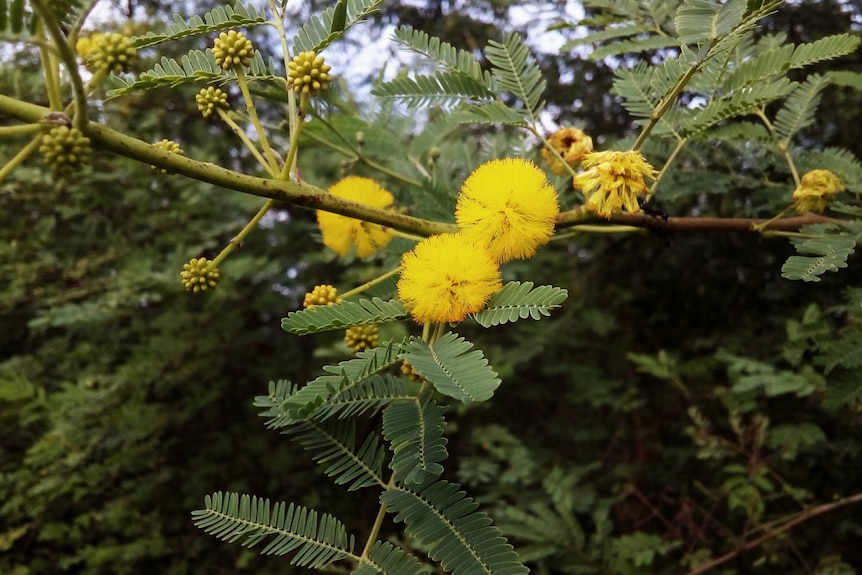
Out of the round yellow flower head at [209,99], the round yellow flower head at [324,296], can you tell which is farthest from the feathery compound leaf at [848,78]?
the round yellow flower head at [209,99]

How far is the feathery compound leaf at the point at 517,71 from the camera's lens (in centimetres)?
153

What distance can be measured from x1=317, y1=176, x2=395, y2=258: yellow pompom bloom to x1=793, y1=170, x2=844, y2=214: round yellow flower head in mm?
1122

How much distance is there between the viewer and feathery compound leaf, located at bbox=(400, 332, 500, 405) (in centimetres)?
89

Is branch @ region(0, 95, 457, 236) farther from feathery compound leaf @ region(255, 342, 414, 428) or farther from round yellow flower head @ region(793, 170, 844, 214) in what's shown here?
round yellow flower head @ region(793, 170, 844, 214)

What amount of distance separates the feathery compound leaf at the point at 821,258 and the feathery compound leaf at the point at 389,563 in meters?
0.94

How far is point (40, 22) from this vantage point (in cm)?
79

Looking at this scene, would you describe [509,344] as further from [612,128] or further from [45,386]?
[45,386]

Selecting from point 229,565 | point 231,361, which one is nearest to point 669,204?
point 231,361

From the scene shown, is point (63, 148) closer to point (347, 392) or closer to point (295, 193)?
point (295, 193)

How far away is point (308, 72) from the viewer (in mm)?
1111

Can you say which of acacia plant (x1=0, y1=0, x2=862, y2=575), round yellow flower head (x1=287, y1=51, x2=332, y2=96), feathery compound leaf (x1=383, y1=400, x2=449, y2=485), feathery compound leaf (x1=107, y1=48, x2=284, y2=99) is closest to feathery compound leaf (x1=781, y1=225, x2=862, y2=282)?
acacia plant (x1=0, y1=0, x2=862, y2=575)

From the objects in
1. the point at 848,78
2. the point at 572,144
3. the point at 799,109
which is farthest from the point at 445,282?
the point at 848,78

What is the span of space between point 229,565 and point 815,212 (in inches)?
148

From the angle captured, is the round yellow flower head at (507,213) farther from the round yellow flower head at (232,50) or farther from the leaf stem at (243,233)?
the round yellow flower head at (232,50)
